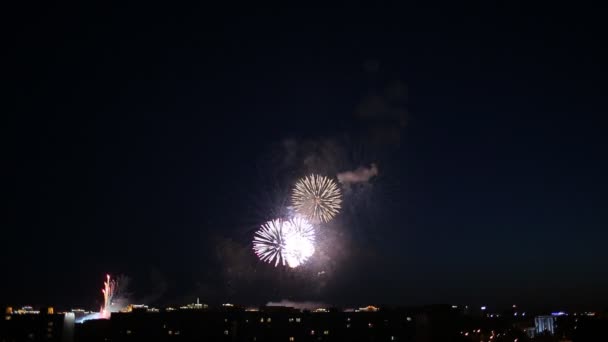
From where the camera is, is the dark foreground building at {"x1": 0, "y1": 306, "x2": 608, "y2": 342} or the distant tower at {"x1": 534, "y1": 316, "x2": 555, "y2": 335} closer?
the dark foreground building at {"x1": 0, "y1": 306, "x2": 608, "y2": 342}

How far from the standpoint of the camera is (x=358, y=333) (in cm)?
6438

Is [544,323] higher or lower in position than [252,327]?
lower

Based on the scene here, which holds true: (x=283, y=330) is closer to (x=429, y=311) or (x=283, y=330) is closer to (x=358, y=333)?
(x=358, y=333)

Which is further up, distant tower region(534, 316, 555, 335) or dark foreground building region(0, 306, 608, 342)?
dark foreground building region(0, 306, 608, 342)

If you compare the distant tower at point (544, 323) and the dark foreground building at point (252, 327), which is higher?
the dark foreground building at point (252, 327)

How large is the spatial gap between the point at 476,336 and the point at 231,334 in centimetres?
2967

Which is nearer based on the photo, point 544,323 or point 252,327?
point 252,327

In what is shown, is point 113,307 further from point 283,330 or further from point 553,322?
point 553,322

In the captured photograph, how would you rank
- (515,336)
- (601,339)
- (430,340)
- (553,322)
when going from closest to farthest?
1. (601,339)
2. (430,340)
3. (515,336)
4. (553,322)

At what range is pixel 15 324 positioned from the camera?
6212 centimetres

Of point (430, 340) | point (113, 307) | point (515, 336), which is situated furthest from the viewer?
point (113, 307)

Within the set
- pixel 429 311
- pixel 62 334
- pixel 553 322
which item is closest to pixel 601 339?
pixel 429 311

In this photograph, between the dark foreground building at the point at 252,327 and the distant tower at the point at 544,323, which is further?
the distant tower at the point at 544,323

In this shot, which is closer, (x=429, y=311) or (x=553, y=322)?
(x=429, y=311)
